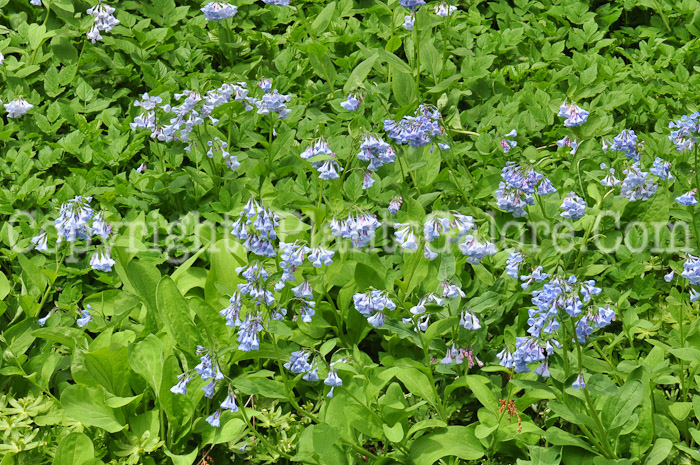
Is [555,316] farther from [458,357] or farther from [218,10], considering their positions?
[218,10]

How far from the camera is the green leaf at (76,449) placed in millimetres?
2371

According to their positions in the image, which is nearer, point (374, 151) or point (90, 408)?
point (90, 408)

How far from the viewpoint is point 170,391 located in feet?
8.34

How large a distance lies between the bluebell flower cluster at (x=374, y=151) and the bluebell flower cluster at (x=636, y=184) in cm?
86

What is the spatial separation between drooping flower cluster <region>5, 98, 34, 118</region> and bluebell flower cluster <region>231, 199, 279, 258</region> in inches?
79.2

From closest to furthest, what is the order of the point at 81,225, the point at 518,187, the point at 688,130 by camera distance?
the point at 518,187 → the point at 81,225 → the point at 688,130

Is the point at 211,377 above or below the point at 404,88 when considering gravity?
below

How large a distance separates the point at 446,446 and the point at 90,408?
1.18 metres

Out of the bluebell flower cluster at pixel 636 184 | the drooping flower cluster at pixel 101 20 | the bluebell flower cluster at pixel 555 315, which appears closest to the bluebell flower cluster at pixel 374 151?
the bluebell flower cluster at pixel 555 315

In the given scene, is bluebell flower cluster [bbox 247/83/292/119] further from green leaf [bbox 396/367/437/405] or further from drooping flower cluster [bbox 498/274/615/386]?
drooping flower cluster [bbox 498/274/615/386]

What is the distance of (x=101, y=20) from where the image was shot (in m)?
4.00

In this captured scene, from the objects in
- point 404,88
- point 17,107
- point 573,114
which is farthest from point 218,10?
point 573,114


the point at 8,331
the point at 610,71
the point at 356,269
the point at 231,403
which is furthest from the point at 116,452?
the point at 610,71

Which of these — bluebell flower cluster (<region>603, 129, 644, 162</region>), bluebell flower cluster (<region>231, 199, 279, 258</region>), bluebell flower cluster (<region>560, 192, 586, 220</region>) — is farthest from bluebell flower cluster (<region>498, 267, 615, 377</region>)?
bluebell flower cluster (<region>603, 129, 644, 162</region>)
